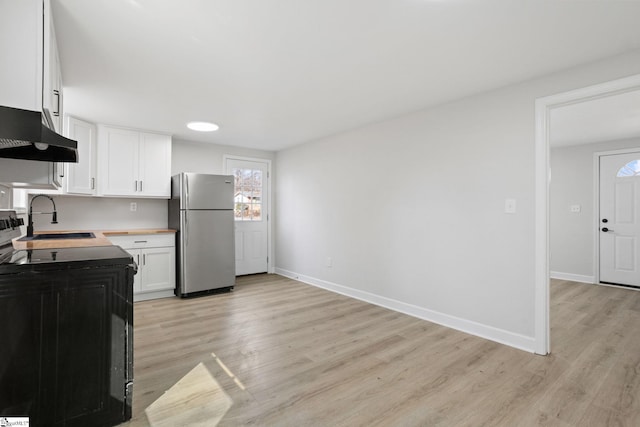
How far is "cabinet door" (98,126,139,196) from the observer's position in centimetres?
393

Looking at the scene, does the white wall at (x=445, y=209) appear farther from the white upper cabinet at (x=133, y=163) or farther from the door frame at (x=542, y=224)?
the white upper cabinet at (x=133, y=163)

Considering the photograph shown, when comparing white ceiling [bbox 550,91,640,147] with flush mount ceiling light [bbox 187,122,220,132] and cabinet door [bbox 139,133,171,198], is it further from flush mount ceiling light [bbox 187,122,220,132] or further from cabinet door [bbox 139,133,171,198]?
cabinet door [bbox 139,133,171,198]

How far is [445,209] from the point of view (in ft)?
10.4

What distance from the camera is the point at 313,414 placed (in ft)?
5.80

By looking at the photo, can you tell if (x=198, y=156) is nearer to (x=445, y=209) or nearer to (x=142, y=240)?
(x=142, y=240)

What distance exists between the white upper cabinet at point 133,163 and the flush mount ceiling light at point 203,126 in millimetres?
635

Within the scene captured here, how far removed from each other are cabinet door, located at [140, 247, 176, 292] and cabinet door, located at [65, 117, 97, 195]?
1025 millimetres

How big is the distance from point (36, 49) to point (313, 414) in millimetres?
2346

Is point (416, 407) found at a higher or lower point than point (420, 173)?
lower

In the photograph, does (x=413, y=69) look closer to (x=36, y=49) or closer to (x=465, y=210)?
(x=465, y=210)

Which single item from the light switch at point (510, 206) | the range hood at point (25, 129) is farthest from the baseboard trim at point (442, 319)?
the range hood at point (25, 129)

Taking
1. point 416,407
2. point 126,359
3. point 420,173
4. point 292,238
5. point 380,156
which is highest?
point 380,156

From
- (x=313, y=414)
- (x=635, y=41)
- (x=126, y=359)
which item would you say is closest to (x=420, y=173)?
(x=635, y=41)

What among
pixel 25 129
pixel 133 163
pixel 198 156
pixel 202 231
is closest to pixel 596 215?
pixel 202 231
